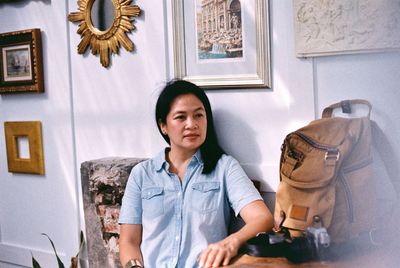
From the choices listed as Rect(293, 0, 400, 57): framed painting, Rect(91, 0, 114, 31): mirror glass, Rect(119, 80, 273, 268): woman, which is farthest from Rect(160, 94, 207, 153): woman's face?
Rect(91, 0, 114, 31): mirror glass

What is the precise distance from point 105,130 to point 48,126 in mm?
458

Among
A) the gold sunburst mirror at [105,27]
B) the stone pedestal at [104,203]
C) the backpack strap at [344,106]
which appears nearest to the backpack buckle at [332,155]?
the backpack strap at [344,106]

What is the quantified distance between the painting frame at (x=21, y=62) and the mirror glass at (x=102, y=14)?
17.4 inches

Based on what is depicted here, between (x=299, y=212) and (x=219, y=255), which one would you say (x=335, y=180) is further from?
(x=219, y=255)

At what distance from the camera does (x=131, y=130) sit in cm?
287

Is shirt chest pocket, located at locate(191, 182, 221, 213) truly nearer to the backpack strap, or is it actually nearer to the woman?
the woman

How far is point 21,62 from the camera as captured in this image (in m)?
3.30

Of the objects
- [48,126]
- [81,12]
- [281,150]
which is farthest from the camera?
[48,126]

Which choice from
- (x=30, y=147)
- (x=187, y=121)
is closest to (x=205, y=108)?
(x=187, y=121)

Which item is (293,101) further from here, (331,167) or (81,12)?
(81,12)

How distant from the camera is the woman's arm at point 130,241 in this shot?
2.41m

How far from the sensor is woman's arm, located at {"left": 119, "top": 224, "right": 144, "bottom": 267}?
2.41m

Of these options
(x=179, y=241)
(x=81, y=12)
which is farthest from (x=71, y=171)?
(x=179, y=241)

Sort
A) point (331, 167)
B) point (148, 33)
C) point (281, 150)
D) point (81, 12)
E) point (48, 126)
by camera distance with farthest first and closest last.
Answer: point (48, 126) → point (81, 12) → point (148, 33) → point (281, 150) → point (331, 167)
